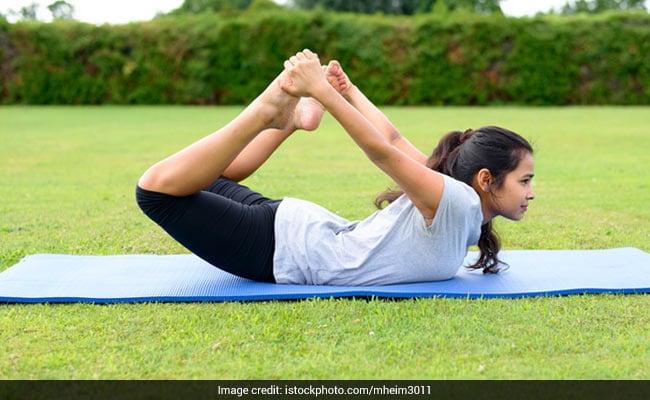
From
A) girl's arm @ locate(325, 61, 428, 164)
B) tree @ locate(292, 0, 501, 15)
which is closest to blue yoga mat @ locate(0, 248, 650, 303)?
girl's arm @ locate(325, 61, 428, 164)

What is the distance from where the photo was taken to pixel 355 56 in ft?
78.9

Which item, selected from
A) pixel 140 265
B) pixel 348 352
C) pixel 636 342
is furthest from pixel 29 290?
pixel 636 342

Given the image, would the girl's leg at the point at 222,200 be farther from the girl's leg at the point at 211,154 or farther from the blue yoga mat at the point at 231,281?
the blue yoga mat at the point at 231,281

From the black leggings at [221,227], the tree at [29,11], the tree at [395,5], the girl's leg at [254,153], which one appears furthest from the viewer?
the tree at [29,11]

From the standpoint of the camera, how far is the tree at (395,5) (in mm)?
41125

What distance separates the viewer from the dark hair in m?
3.56

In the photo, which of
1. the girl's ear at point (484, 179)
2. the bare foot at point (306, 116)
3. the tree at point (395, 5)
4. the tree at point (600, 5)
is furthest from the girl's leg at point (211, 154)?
the tree at point (600, 5)

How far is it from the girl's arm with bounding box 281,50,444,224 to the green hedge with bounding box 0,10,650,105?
2075cm

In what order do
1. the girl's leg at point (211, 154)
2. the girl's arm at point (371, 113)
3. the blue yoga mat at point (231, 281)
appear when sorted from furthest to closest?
1. the girl's arm at point (371, 113)
2. the blue yoga mat at point (231, 281)
3. the girl's leg at point (211, 154)

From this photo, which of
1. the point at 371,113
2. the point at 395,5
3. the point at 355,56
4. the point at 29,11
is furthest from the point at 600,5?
the point at 371,113

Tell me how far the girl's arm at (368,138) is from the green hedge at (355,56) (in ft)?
68.1

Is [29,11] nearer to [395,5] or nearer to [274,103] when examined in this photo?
[395,5]

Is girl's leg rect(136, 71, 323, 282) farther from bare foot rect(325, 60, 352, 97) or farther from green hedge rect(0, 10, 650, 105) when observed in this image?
green hedge rect(0, 10, 650, 105)

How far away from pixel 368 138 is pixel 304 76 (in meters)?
0.40
